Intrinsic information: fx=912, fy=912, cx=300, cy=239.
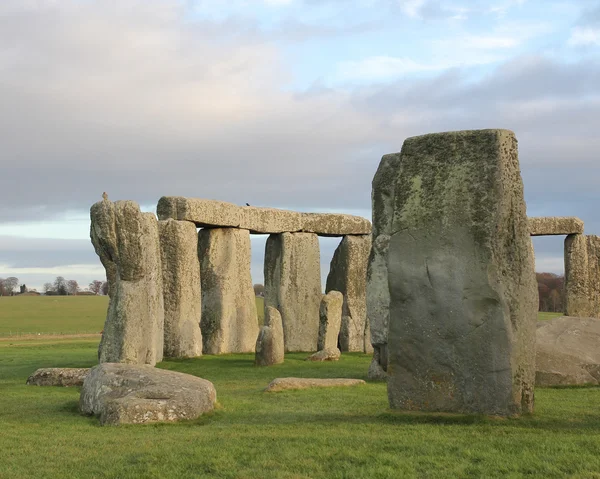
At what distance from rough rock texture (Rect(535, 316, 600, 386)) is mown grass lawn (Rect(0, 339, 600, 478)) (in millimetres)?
707

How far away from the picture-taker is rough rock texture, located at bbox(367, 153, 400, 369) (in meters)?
14.6

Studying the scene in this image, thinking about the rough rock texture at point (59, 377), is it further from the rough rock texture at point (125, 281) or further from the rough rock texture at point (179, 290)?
the rough rock texture at point (179, 290)

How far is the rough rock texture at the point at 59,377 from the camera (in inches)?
572

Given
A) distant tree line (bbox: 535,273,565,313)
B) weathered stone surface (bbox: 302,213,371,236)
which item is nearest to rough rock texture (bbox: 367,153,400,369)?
weathered stone surface (bbox: 302,213,371,236)

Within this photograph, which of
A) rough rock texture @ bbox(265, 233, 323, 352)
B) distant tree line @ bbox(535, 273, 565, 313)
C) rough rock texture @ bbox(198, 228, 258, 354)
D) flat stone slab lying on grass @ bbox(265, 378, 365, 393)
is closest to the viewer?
flat stone slab lying on grass @ bbox(265, 378, 365, 393)

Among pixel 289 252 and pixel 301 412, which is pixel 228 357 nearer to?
pixel 289 252

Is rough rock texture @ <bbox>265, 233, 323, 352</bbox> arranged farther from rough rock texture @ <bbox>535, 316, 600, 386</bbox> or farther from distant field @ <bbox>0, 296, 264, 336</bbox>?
rough rock texture @ <bbox>535, 316, 600, 386</bbox>

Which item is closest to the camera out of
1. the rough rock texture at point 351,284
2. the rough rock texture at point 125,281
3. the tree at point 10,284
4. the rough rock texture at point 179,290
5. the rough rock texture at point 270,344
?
the rough rock texture at point 125,281

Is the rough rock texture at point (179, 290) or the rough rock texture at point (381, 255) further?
the rough rock texture at point (179, 290)

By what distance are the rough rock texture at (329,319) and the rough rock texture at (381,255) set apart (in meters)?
6.12

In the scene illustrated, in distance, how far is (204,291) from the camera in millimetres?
23266

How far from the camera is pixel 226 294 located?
76.0 ft

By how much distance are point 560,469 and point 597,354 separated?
688 cm

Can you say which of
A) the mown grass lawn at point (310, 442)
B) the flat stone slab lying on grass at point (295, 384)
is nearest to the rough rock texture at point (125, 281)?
the mown grass lawn at point (310, 442)
